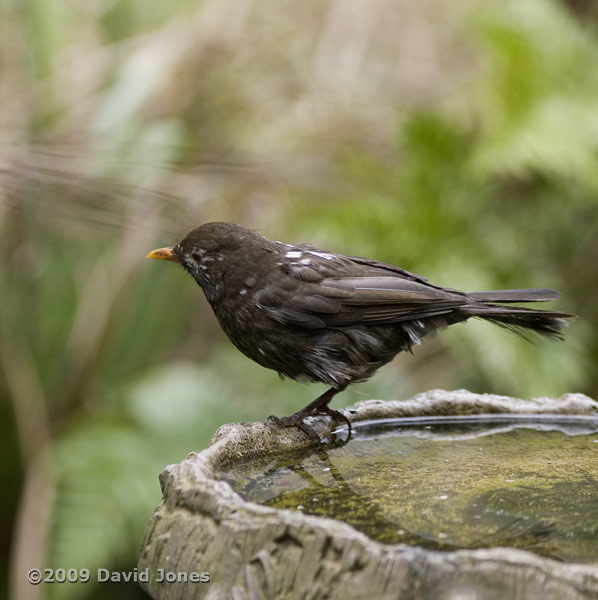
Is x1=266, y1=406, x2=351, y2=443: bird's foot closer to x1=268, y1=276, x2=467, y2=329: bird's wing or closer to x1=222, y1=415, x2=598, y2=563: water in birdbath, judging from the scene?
x1=222, y1=415, x2=598, y2=563: water in birdbath

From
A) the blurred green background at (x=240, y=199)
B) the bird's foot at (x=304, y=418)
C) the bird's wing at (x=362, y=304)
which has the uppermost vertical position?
the blurred green background at (x=240, y=199)

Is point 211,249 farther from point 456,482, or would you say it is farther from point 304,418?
point 456,482

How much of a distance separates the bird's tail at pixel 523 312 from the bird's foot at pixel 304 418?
725 mm

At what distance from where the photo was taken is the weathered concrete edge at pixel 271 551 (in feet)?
6.33

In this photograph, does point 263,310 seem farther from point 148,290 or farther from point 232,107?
point 232,107

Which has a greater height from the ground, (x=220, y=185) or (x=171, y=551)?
(x=220, y=185)

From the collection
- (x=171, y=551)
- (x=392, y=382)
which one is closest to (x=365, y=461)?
(x=171, y=551)

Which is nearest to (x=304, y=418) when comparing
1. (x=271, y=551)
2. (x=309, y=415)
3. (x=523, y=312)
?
(x=309, y=415)

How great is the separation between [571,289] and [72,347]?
4223 mm

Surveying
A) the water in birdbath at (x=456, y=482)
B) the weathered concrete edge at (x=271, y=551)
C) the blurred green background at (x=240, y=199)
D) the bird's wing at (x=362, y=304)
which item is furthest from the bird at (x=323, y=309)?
the weathered concrete edge at (x=271, y=551)

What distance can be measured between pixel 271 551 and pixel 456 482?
1019 millimetres

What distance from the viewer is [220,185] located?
744 centimetres

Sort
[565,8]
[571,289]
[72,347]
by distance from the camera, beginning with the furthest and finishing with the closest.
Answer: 1. [565,8]
2. [571,289]
3. [72,347]

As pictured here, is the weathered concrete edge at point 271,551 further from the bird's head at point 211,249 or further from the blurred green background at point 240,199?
the blurred green background at point 240,199
